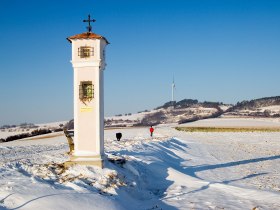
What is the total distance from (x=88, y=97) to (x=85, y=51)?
5.51ft

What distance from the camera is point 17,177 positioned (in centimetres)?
1183

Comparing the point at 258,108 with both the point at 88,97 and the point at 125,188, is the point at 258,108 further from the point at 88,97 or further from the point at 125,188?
the point at 125,188

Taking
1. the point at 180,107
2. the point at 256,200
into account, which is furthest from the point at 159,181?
the point at 180,107

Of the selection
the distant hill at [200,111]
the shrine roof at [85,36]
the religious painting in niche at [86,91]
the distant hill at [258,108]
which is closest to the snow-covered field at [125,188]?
the religious painting in niche at [86,91]

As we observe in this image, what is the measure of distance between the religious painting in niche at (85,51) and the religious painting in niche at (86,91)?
99cm

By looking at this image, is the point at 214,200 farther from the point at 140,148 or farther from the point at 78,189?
the point at 140,148

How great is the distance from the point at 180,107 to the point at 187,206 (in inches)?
5414

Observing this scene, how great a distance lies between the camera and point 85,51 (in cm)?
1406

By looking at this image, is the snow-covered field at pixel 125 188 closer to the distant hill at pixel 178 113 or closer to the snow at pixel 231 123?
the snow at pixel 231 123

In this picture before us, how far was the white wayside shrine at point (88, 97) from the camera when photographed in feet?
45.4

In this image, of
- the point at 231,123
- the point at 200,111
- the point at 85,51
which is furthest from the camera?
the point at 200,111

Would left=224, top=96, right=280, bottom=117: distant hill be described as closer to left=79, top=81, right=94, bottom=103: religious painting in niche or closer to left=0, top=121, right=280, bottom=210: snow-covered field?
left=0, top=121, right=280, bottom=210: snow-covered field

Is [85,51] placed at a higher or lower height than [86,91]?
higher

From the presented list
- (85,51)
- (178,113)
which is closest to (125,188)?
(85,51)
